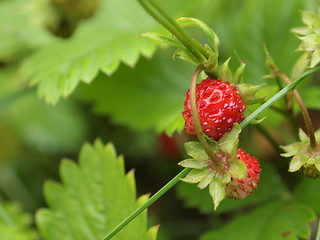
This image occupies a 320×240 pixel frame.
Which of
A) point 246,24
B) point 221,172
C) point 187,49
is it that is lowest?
point 246,24

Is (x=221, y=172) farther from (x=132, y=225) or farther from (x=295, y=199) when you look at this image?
(x=295, y=199)

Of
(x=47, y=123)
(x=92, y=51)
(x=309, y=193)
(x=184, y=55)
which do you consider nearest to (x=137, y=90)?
(x=92, y=51)

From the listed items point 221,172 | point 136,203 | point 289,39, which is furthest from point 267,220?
point 289,39

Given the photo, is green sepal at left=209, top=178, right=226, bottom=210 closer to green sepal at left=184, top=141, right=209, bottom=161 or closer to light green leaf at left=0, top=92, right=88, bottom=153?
green sepal at left=184, top=141, right=209, bottom=161

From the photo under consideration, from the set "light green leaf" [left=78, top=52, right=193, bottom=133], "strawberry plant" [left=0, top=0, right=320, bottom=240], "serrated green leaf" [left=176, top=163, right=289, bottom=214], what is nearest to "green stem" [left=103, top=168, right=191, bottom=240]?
"strawberry plant" [left=0, top=0, right=320, bottom=240]

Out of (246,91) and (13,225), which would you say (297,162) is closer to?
(246,91)

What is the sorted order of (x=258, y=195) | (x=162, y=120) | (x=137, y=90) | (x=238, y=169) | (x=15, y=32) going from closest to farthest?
(x=238, y=169)
(x=258, y=195)
(x=162, y=120)
(x=137, y=90)
(x=15, y=32)

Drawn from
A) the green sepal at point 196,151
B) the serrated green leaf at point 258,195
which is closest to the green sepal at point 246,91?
the green sepal at point 196,151
